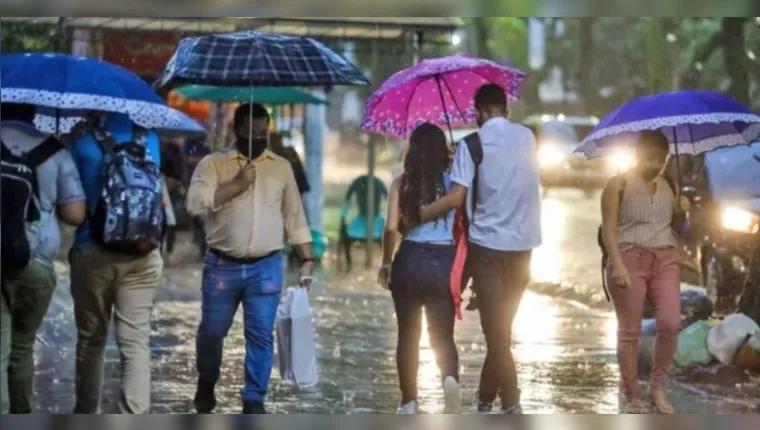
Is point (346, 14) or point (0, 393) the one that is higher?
point (346, 14)

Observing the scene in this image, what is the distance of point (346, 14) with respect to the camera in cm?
800

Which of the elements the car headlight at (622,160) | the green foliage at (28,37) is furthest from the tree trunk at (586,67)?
the green foliage at (28,37)

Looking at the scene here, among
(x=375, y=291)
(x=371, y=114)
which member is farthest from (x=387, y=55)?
(x=371, y=114)

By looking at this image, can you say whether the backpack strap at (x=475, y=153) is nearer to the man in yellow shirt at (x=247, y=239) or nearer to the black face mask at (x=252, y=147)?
the man in yellow shirt at (x=247, y=239)

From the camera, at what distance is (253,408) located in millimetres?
7645

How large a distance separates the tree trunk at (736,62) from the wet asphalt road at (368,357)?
240 centimetres

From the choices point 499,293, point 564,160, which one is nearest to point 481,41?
point 564,160

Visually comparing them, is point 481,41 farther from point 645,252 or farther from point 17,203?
point 17,203

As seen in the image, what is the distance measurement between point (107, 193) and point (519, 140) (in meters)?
2.26

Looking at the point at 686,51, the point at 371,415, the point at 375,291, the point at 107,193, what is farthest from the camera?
the point at 686,51

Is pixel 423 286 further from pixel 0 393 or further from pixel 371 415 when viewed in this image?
pixel 0 393

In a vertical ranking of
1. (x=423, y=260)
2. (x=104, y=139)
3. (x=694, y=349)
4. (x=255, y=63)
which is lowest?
(x=694, y=349)

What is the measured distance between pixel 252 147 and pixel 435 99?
137 centimetres

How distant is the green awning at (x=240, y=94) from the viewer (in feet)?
30.7
